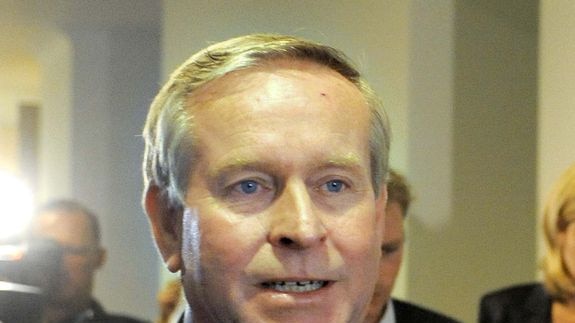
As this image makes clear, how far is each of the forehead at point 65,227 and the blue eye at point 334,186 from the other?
1.22 metres

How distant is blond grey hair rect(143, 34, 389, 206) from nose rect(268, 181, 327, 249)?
0.08 metres

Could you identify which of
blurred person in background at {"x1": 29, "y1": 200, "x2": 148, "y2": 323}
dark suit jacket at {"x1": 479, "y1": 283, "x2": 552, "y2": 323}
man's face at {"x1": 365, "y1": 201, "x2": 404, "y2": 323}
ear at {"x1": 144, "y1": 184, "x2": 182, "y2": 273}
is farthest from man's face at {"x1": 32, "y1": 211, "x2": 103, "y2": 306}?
ear at {"x1": 144, "y1": 184, "x2": 182, "y2": 273}

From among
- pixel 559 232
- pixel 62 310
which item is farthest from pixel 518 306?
pixel 62 310

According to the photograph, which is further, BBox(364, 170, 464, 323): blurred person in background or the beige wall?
the beige wall

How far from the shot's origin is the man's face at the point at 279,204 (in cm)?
72

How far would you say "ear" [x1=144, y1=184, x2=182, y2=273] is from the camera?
805 mm

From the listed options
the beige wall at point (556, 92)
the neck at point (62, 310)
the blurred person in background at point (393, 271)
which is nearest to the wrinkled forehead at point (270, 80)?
the blurred person in background at point (393, 271)

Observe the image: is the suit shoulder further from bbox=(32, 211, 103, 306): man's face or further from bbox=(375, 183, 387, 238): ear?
bbox=(375, 183, 387, 238): ear

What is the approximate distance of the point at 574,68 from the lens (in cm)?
199

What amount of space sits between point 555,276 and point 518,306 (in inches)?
3.6

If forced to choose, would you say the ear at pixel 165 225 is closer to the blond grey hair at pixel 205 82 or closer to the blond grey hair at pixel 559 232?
the blond grey hair at pixel 205 82

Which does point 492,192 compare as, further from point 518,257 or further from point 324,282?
point 324,282

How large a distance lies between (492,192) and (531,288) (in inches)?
35.1

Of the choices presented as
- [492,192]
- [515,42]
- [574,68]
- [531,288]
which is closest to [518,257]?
[492,192]
